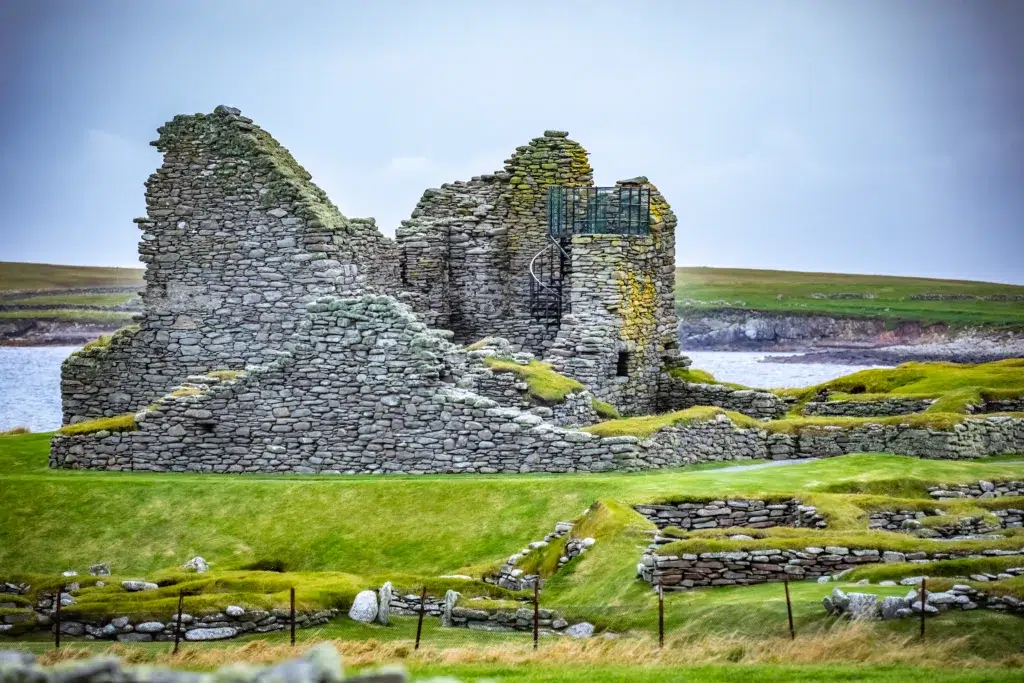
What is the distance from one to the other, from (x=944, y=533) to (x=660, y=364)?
781 inches

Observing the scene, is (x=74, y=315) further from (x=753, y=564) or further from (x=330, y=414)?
(x=753, y=564)

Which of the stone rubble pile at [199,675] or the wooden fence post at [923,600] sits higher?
the stone rubble pile at [199,675]

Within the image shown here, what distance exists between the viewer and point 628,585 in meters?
24.2

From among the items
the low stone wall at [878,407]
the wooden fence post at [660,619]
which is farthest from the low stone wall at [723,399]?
the wooden fence post at [660,619]

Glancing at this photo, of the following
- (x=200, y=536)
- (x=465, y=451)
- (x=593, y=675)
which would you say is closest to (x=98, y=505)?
(x=200, y=536)

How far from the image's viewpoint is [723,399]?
4566cm

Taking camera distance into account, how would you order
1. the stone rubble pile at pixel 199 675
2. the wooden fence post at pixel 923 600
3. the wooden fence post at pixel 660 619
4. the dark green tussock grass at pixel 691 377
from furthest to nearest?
the dark green tussock grass at pixel 691 377
the wooden fence post at pixel 660 619
the wooden fence post at pixel 923 600
the stone rubble pile at pixel 199 675

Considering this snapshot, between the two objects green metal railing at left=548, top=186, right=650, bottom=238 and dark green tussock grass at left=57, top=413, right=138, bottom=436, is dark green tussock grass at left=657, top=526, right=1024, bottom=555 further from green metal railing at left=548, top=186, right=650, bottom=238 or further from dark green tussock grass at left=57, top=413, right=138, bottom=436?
green metal railing at left=548, top=186, right=650, bottom=238

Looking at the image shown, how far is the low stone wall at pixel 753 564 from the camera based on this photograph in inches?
937

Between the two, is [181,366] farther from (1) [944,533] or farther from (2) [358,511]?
(1) [944,533]

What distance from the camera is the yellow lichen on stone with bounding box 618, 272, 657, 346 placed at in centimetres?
4306

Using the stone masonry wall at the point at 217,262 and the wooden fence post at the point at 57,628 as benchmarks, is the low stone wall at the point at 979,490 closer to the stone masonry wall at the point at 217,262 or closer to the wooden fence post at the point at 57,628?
the stone masonry wall at the point at 217,262

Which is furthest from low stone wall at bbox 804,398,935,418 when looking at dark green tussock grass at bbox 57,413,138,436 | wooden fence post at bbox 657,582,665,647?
wooden fence post at bbox 657,582,665,647

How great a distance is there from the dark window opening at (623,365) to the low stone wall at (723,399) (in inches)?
115
